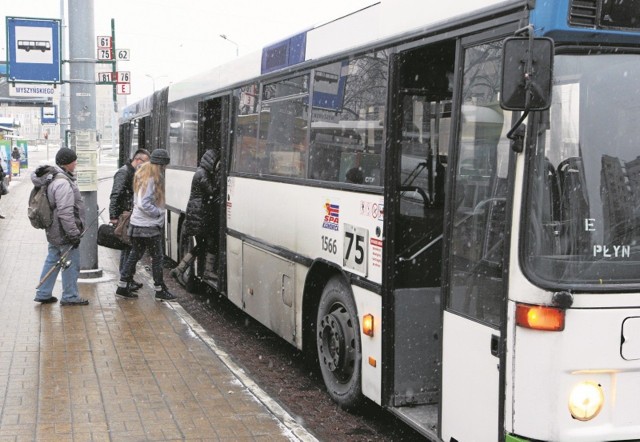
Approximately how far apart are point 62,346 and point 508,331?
5.16 m

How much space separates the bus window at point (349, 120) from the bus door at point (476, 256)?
109cm

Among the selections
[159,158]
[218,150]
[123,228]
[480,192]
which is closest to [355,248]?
[480,192]

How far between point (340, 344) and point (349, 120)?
163 cm

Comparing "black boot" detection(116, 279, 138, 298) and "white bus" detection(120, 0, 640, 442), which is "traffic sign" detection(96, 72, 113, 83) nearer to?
"black boot" detection(116, 279, 138, 298)

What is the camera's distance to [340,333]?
20.4ft

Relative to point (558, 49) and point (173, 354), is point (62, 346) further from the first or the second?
point (558, 49)

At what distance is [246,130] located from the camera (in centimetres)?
889

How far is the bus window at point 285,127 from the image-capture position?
7.14m

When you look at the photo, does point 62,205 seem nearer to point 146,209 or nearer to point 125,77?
point 146,209

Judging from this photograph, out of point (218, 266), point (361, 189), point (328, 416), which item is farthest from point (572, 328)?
point (218, 266)

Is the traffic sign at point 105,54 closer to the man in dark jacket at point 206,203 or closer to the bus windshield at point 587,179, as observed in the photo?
the man in dark jacket at point 206,203

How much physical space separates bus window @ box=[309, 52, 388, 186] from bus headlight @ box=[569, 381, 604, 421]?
6.86 feet

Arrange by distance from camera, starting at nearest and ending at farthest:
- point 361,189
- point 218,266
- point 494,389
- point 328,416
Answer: point 494,389 → point 361,189 → point 328,416 → point 218,266

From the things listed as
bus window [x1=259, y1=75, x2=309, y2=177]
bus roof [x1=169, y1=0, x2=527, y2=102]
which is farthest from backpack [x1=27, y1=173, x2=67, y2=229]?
bus window [x1=259, y1=75, x2=309, y2=177]
